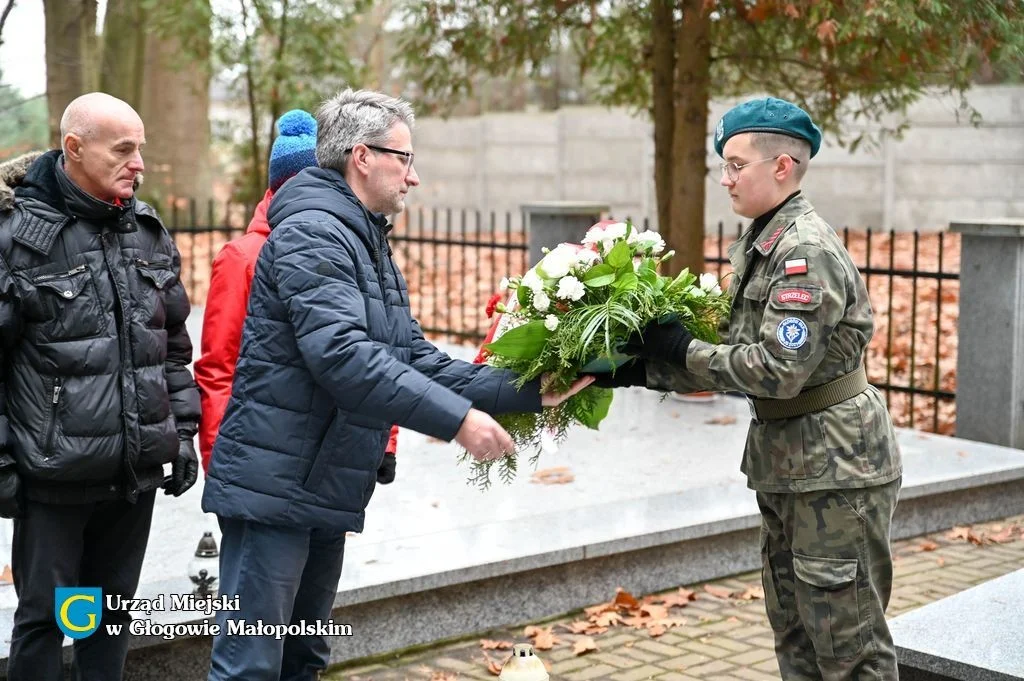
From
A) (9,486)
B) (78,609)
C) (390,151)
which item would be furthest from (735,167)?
(78,609)

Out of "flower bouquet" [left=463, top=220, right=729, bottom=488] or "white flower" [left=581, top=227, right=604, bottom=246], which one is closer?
"flower bouquet" [left=463, top=220, right=729, bottom=488]

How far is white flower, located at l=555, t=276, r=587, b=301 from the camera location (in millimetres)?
3750

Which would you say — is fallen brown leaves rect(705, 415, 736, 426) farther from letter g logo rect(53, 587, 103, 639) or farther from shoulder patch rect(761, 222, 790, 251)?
letter g logo rect(53, 587, 103, 639)

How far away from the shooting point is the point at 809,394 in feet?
12.3

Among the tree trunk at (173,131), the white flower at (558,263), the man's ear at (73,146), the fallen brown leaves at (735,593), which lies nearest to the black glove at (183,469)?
the man's ear at (73,146)

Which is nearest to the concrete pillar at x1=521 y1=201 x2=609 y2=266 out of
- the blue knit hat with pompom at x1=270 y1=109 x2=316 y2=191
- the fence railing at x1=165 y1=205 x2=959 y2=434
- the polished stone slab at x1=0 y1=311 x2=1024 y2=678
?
the fence railing at x1=165 y1=205 x2=959 y2=434

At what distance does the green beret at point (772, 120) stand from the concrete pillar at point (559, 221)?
701 centimetres

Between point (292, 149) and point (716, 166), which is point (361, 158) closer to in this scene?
point (292, 149)

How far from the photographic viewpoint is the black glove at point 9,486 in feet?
12.7

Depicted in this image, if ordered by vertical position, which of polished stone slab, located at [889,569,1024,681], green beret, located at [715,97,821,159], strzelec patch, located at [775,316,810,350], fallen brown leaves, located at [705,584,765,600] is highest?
green beret, located at [715,97,821,159]

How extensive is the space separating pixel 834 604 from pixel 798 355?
762 millimetres

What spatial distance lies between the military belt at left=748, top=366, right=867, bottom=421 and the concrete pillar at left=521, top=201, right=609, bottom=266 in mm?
7056

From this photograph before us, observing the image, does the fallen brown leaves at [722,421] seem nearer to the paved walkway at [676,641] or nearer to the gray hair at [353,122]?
the paved walkway at [676,641]

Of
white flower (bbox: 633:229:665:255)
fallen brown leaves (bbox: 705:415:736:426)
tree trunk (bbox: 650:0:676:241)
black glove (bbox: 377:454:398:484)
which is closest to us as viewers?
white flower (bbox: 633:229:665:255)
